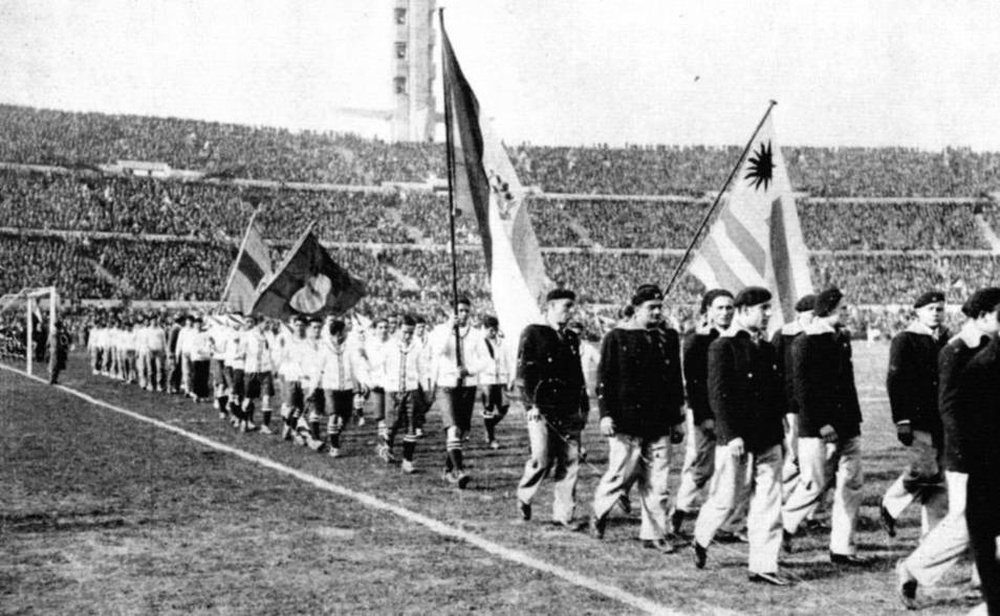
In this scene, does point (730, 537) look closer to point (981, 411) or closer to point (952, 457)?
point (952, 457)

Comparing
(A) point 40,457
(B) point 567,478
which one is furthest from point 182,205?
(B) point 567,478

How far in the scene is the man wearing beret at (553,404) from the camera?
905 cm

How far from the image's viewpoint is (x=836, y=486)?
782 cm

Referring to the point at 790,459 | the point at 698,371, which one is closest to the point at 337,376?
the point at 698,371

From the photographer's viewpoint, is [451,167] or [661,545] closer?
[661,545]

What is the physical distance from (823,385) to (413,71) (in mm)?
72109

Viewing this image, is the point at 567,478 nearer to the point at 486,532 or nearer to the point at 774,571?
the point at 486,532

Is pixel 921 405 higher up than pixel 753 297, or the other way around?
pixel 753 297

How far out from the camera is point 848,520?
7691 millimetres

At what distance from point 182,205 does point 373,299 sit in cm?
1196

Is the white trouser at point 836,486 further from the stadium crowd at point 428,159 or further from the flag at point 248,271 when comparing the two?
the stadium crowd at point 428,159

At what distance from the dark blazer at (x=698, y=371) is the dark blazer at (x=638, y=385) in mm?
945

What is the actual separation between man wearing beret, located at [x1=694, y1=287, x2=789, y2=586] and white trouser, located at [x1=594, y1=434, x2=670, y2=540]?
0.72 m

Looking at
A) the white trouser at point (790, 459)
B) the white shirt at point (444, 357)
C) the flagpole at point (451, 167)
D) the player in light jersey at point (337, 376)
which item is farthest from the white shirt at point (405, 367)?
the white trouser at point (790, 459)
